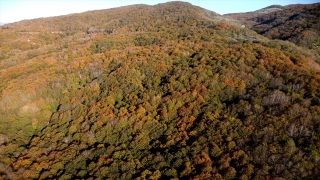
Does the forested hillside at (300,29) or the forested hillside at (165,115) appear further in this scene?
the forested hillside at (300,29)

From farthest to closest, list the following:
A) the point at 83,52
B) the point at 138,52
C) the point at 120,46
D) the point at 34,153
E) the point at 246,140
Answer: the point at 120,46
the point at 83,52
the point at 138,52
the point at 34,153
the point at 246,140

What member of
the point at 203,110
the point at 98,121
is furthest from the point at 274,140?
the point at 98,121

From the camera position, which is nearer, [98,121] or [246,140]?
[246,140]

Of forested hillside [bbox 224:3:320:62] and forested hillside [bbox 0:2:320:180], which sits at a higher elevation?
forested hillside [bbox 224:3:320:62]

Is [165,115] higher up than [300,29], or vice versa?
[300,29]

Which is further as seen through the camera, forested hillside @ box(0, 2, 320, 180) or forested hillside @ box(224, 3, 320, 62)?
forested hillside @ box(224, 3, 320, 62)

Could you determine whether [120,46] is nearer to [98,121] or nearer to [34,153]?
[98,121]

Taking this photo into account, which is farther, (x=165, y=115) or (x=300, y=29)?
(x=300, y=29)

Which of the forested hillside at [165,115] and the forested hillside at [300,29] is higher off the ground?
the forested hillside at [300,29]
